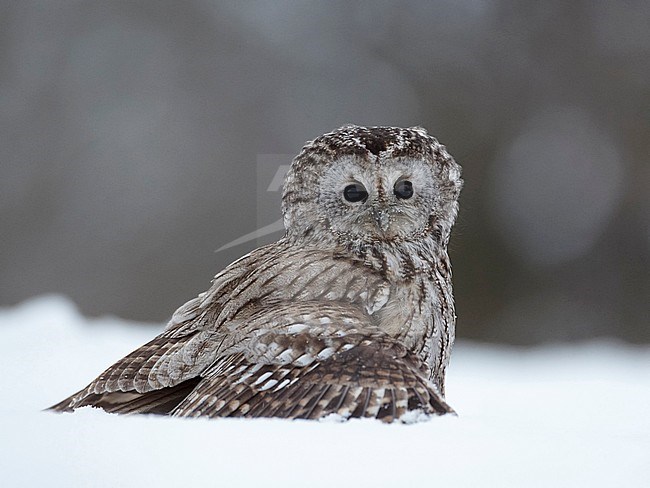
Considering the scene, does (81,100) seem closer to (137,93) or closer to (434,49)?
(137,93)

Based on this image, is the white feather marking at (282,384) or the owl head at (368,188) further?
the owl head at (368,188)

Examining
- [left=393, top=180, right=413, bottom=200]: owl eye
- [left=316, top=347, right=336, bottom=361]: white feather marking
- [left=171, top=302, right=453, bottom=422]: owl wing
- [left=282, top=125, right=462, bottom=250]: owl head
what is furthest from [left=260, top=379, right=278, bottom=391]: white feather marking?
[left=393, top=180, right=413, bottom=200]: owl eye

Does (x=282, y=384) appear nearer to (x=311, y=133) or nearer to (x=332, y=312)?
(x=332, y=312)

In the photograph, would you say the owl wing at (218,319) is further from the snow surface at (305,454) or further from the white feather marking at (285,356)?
the snow surface at (305,454)

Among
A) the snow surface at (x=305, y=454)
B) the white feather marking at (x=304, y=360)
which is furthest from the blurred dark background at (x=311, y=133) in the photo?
the snow surface at (x=305, y=454)

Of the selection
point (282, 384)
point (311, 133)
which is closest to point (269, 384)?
point (282, 384)

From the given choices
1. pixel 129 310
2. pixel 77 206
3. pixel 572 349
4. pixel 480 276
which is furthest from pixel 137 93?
pixel 572 349
